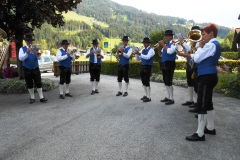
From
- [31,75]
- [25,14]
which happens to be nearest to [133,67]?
[25,14]

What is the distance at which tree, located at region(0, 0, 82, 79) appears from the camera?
931 cm

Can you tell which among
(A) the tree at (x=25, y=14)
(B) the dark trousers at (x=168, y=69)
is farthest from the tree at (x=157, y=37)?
(B) the dark trousers at (x=168, y=69)

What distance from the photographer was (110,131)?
4.83 m

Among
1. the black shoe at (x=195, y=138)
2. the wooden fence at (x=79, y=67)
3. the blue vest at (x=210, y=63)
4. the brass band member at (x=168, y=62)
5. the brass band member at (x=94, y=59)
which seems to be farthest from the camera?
the wooden fence at (x=79, y=67)

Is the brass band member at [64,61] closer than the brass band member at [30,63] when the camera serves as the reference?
No

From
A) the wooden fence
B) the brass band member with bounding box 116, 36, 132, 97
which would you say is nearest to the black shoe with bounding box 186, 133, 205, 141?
the brass band member with bounding box 116, 36, 132, 97

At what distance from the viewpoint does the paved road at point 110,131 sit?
379 centimetres

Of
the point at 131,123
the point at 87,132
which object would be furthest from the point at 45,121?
the point at 131,123

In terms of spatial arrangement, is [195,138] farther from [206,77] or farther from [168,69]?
[168,69]

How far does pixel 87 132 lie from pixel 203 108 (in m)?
2.32

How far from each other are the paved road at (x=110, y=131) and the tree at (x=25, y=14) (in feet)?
12.3

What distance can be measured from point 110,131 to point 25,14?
7.38m

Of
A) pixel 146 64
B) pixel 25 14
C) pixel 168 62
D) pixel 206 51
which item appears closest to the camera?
pixel 206 51

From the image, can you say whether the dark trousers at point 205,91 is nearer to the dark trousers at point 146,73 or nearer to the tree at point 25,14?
the dark trousers at point 146,73
